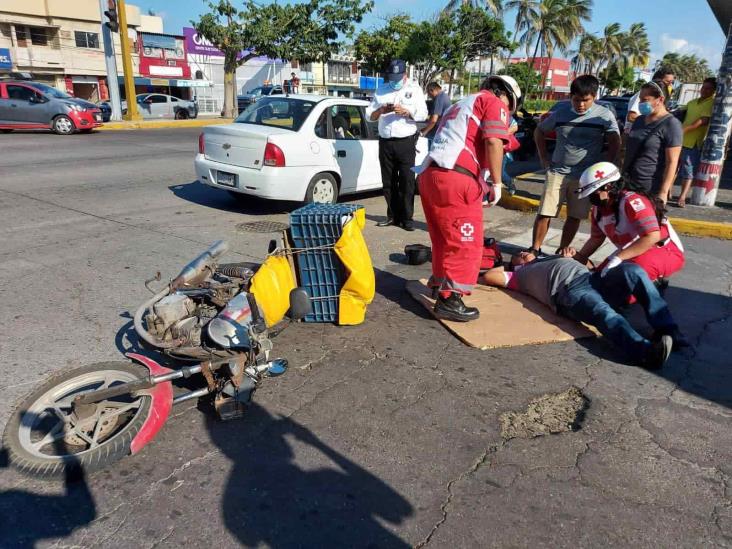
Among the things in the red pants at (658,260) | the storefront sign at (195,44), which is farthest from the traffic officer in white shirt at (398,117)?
the storefront sign at (195,44)

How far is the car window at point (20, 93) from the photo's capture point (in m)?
17.2

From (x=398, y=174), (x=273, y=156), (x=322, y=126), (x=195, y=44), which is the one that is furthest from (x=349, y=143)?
(x=195, y=44)

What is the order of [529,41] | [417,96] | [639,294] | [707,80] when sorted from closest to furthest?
[639,294], [417,96], [707,80], [529,41]

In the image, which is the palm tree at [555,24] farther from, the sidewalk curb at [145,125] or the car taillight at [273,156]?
the car taillight at [273,156]

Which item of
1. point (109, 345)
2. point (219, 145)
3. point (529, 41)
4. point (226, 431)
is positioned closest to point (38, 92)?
point (219, 145)

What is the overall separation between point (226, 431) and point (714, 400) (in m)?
2.89

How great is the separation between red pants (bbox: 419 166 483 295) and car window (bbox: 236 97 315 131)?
3556 millimetres

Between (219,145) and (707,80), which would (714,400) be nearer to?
(219,145)

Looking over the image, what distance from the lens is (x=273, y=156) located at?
267 inches

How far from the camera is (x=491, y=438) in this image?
9.42 feet

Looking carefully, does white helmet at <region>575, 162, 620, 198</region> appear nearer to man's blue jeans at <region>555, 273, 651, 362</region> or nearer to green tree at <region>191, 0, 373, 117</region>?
man's blue jeans at <region>555, 273, 651, 362</region>

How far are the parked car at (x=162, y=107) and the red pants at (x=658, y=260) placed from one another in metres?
30.0

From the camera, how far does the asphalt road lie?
2254 mm

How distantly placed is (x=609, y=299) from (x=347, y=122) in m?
4.83
